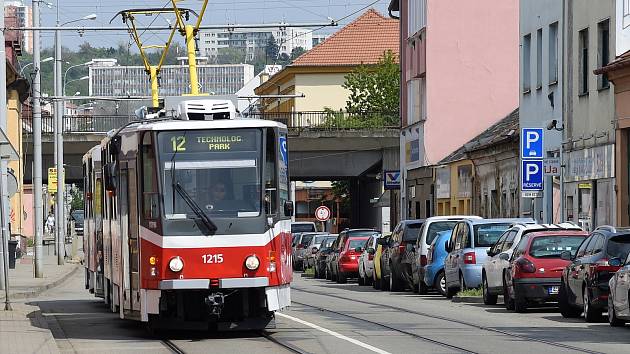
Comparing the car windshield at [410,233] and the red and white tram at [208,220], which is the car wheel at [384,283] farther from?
the red and white tram at [208,220]

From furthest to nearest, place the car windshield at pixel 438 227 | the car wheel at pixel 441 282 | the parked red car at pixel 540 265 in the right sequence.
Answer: the car windshield at pixel 438 227 → the car wheel at pixel 441 282 → the parked red car at pixel 540 265

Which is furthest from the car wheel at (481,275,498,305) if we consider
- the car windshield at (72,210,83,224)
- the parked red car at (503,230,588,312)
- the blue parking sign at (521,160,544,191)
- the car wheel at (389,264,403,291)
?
the car windshield at (72,210,83,224)

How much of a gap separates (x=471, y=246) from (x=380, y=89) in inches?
2252

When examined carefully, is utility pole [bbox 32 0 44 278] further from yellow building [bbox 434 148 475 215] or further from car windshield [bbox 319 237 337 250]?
yellow building [bbox 434 148 475 215]

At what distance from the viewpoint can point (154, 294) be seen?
2109 centimetres

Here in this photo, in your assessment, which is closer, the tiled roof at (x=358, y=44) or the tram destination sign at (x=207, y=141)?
the tram destination sign at (x=207, y=141)

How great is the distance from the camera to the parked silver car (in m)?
32.4

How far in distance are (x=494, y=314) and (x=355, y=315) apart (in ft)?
8.06

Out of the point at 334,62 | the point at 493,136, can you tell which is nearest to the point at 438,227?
the point at 493,136

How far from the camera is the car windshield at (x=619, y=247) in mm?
23733

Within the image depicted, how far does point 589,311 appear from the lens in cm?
2442

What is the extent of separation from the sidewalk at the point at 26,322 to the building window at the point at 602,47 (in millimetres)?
14969

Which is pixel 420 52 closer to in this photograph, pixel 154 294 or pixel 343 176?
pixel 343 176

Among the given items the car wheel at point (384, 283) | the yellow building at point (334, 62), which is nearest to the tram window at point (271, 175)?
the car wheel at point (384, 283)
